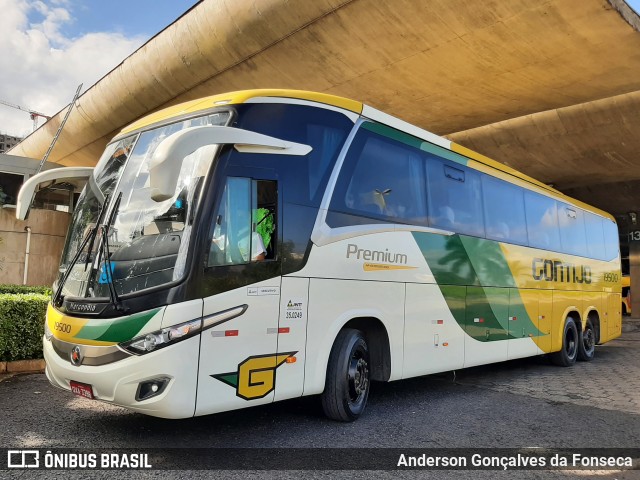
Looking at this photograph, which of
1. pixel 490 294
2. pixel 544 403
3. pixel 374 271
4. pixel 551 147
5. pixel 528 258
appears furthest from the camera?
pixel 551 147

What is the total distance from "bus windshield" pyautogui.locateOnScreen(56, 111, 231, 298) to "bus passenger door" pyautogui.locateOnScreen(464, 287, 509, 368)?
4.86 m

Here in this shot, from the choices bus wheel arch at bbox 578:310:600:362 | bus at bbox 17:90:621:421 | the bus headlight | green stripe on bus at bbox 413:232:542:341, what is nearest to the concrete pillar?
bus wheel arch at bbox 578:310:600:362

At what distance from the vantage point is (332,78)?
13.8 meters

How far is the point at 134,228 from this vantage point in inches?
185

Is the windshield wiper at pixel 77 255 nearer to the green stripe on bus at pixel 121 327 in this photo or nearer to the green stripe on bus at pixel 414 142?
the green stripe on bus at pixel 121 327

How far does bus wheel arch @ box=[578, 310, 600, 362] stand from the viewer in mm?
11992

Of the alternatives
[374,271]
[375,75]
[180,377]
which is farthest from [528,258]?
[180,377]

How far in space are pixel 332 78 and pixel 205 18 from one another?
357 centimetres

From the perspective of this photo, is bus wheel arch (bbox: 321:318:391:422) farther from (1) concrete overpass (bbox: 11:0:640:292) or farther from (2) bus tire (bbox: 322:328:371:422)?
(1) concrete overpass (bbox: 11:0:640:292)

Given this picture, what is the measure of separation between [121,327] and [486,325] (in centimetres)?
589

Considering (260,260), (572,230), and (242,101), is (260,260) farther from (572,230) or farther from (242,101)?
(572,230)

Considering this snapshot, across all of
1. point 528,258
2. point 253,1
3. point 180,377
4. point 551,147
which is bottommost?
point 180,377

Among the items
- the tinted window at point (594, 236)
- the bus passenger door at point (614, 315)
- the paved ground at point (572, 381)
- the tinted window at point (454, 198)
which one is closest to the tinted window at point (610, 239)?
the tinted window at point (594, 236)

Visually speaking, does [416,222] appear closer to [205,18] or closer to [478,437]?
[478,437]
